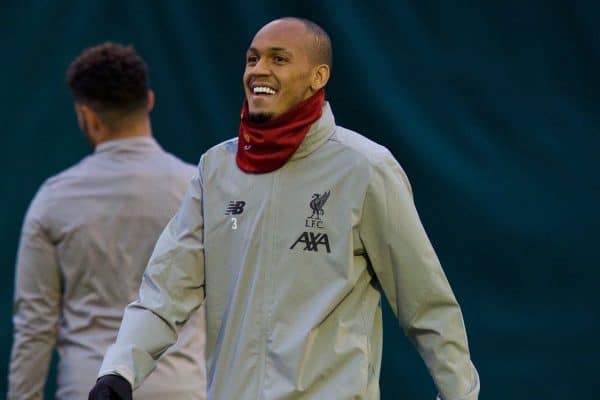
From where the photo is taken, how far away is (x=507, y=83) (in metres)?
5.11

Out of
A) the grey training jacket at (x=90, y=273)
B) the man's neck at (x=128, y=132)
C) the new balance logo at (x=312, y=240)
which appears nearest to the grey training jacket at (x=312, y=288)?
the new balance logo at (x=312, y=240)

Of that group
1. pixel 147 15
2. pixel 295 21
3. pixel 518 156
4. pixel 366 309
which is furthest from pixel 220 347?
pixel 147 15

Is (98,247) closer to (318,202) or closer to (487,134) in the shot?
(318,202)

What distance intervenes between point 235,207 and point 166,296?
31 cm

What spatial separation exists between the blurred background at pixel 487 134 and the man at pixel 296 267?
167 centimetres

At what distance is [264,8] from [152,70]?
1.83ft

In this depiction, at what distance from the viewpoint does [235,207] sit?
3523 millimetres

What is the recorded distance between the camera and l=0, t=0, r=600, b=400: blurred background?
5.05 m

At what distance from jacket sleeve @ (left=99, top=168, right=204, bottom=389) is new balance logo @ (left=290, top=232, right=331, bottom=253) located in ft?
1.03

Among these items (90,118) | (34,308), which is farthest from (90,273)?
(90,118)

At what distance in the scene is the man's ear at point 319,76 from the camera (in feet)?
11.7

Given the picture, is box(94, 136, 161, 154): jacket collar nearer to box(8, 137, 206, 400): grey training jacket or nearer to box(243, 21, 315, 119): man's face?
box(8, 137, 206, 400): grey training jacket

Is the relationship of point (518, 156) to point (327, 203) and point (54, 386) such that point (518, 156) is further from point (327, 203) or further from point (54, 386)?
point (54, 386)

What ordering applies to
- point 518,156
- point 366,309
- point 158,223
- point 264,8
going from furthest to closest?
point 264,8, point 518,156, point 158,223, point 366,309
